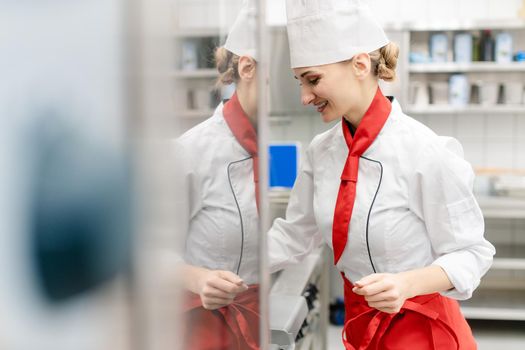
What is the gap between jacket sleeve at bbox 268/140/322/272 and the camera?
141 centimetres

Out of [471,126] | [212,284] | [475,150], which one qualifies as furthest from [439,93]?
[212,284]

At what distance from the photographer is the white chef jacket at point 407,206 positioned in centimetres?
119

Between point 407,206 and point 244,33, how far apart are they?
85 cm

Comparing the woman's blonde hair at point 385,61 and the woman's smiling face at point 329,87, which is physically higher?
the woman's blonde hair at point 385,61

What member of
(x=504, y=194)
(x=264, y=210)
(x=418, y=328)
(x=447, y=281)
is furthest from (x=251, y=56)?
(x=504, y=194)

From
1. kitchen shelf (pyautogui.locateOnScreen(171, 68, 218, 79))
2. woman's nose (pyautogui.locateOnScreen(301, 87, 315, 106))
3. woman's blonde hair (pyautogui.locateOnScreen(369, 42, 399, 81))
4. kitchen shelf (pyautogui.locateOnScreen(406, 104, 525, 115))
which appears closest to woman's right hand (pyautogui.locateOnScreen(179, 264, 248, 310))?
kitchen shelf (pyautogui.locateOnScreen(171, 68, 218, 79))

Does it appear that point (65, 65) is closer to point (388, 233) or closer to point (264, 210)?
point (264, 210)

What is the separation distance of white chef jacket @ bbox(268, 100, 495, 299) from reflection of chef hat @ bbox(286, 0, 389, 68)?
205 millimetres

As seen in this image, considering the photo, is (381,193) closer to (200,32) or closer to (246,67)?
(246,67)

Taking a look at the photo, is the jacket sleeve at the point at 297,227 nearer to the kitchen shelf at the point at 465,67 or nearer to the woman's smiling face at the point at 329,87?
the woman's smiling face at the point at 329,87

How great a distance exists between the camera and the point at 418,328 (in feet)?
4.16

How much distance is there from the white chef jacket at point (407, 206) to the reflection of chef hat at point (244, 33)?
0.79 metres

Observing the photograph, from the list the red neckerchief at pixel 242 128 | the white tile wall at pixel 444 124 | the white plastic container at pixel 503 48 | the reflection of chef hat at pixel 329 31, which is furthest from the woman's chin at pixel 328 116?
the white tile wall at pixel 444 124

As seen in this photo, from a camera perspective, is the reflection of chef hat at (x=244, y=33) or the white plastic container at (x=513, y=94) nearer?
the reflection of chef hat at (x=244, y=33)
